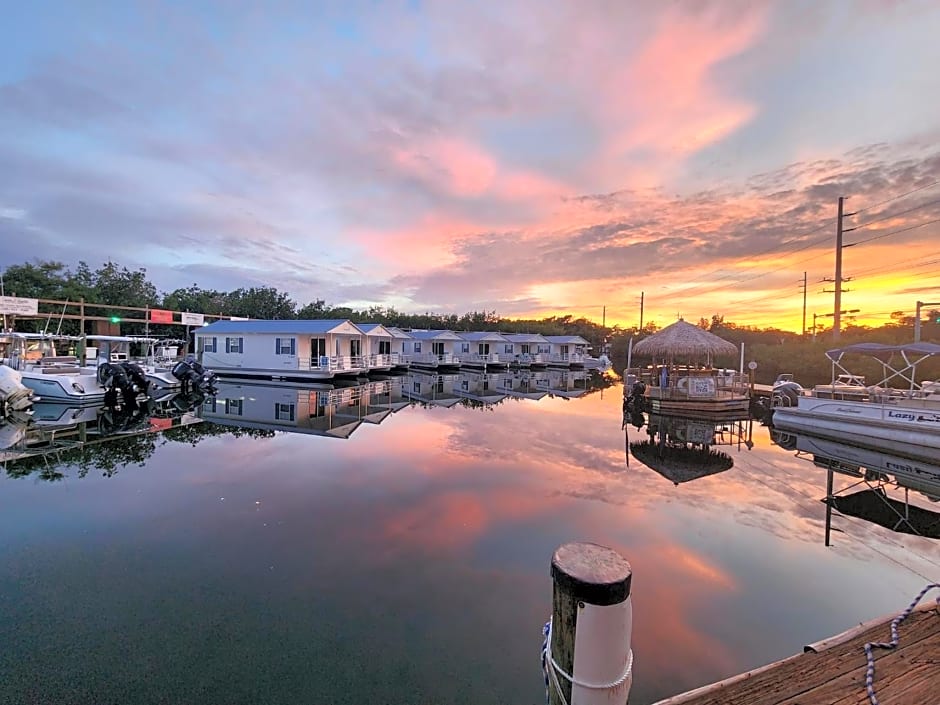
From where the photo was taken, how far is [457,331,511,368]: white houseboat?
33.3 meters

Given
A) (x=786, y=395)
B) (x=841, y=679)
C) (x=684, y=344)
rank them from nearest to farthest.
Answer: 1. (x=841, y=679)
2. (x=786, y=395)
3. (x=684, y=344)

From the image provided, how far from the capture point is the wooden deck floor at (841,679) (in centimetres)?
184

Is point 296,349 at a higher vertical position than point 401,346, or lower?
lower

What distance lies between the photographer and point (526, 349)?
130 ft

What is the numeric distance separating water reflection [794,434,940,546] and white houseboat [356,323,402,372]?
20.2 metres

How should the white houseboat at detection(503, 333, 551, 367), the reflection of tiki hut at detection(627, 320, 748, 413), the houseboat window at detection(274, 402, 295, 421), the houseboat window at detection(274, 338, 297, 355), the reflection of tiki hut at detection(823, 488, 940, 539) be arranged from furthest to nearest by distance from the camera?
Result: the white houseboat at detection(503, 333, 551, 367) < the houseboat window at detection(274, 338, 297, 355) < the reflection of tiki hut at detection(627, 320, 748, 413) < the houseboat window at detection(274, 402, 295, 421) < the reflection of tiki hut at detection(823, 488, 940, 539)

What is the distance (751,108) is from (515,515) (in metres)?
11.2

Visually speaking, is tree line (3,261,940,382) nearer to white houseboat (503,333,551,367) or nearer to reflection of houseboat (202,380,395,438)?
white houseboat (503,333,551,367)

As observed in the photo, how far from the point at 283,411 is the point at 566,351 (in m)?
32.1

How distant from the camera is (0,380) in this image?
497 inches

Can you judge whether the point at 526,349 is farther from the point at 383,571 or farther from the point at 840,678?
the point at 840,678

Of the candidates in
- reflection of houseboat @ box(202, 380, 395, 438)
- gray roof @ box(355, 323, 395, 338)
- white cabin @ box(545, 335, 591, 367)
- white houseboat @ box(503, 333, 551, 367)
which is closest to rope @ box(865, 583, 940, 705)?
reflection of houseboat @ box(202, 380, 395, 438)

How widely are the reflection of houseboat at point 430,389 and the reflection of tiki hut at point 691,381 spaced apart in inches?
300

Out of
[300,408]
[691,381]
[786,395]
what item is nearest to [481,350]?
[691,381]
